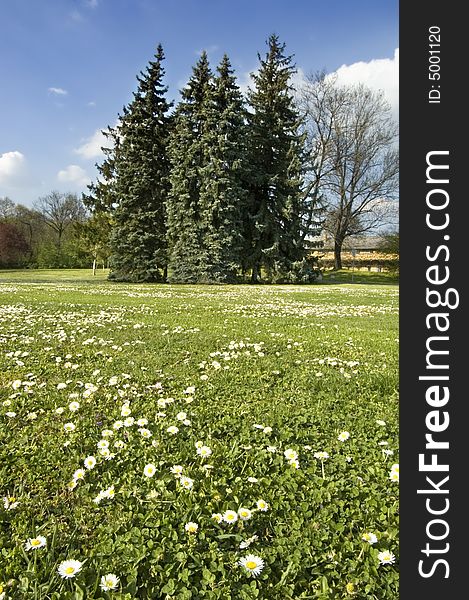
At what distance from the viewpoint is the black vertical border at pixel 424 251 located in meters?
1.38

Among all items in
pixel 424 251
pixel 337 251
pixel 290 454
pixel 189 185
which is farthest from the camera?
pixel 337 251

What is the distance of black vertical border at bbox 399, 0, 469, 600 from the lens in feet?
4.53

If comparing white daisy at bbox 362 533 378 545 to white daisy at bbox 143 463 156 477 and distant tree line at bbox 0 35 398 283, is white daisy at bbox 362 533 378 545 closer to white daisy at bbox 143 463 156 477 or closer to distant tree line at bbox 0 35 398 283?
Answer: white daisy at bbox 143 463 156 477

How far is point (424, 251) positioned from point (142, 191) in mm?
27430

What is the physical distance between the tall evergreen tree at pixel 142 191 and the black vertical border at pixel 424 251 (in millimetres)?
25816

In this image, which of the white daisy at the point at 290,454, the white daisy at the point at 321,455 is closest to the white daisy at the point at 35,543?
the white daisy at the point at 290,454

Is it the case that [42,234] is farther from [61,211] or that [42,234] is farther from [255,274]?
[255,274]

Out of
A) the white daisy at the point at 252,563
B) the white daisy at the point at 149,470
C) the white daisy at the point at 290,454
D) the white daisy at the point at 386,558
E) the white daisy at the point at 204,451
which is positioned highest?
the white daisy at the point at 204,451

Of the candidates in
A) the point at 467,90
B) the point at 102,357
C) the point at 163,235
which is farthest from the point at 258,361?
the point at 163,235

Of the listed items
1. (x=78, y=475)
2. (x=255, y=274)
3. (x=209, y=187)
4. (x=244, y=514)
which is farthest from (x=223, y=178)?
(x=244, y=514)

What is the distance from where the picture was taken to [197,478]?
Result: 224 cm

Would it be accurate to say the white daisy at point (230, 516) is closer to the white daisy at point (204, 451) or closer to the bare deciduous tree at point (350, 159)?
the white daisy at point (204, 451)

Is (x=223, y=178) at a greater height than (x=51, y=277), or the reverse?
(x=223, y=178)

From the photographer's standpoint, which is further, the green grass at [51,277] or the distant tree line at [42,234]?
the distant tree line at [42,234]
